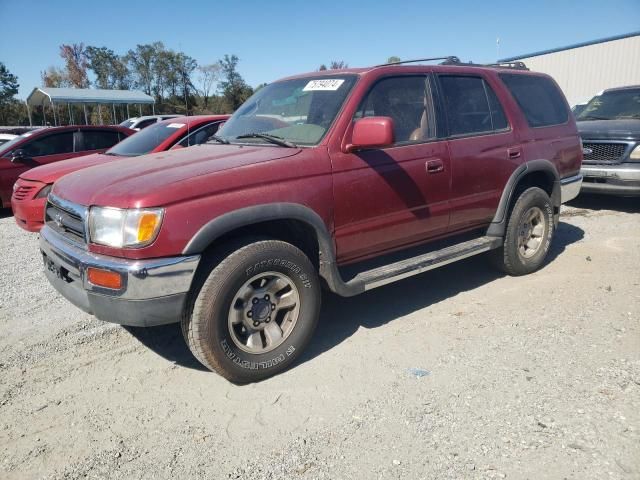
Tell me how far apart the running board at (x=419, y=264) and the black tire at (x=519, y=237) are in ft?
0.59

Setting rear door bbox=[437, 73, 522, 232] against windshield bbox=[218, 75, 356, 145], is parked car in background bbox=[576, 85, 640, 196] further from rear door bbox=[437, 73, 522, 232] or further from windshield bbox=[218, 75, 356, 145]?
windshield bbox=[218, 75, 356, 145]

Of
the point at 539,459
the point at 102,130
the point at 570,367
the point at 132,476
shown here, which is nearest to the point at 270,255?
the point at 132,476

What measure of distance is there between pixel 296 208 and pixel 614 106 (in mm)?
8402

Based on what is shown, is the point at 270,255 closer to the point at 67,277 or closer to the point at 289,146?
the point at 289,146

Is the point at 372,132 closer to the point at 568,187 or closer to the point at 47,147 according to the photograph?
the point at 568,187

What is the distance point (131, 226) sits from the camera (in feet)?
8.59

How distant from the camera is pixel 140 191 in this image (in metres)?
2.67

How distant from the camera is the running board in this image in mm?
3463

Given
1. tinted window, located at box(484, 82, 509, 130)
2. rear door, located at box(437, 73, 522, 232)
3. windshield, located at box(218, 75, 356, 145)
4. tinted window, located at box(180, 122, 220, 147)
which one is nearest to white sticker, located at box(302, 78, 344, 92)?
windshield, located at box(218, 75, 356, 145)

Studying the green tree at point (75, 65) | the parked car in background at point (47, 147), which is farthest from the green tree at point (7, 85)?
the parked car in background at point (47, 147)

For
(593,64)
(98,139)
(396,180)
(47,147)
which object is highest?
(593,64)

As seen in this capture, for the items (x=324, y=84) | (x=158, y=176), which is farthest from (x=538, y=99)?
(x=158, y=176)

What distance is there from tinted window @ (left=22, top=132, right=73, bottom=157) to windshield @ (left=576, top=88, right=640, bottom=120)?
9582mm

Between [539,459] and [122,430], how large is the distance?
2174 millimetres
